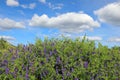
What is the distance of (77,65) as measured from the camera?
578 cm

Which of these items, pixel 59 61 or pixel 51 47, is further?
pixel 51 47

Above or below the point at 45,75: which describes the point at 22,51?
above

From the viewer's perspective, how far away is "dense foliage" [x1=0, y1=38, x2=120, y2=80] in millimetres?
5617

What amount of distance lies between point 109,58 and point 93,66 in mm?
699

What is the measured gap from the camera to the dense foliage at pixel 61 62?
5.62 meters

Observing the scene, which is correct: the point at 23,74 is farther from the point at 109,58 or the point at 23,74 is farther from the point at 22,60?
the point at 109,58

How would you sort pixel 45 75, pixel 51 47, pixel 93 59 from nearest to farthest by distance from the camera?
pixel 45 75 → pixel 93 59 → pixel 51 47


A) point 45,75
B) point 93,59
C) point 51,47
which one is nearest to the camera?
point 45,75

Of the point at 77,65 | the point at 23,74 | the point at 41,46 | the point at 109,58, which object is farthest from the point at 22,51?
the point at 109,58

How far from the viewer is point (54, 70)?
5.64 metres

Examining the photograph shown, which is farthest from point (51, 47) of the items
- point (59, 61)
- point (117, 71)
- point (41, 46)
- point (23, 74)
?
point (117, 71)

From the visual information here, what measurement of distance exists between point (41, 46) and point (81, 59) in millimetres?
1086

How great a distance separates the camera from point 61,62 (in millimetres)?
5809

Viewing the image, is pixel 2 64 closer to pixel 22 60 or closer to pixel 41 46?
pixel 22 60
